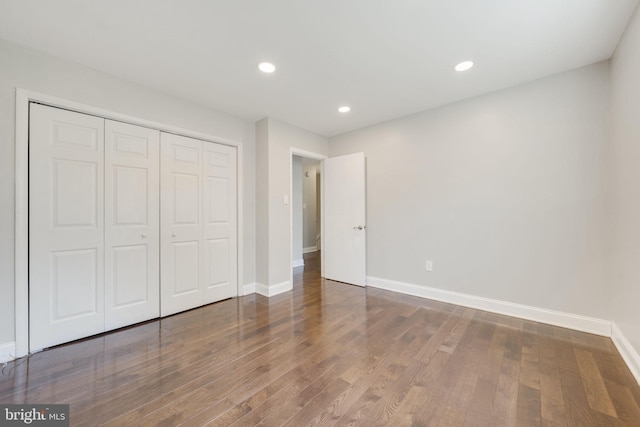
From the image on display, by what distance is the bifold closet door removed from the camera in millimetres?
2016

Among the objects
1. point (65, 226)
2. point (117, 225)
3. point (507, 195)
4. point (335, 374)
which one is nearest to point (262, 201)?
Answer: point (117, 225)

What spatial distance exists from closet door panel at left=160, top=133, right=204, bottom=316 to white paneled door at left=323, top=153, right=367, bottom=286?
195 cm

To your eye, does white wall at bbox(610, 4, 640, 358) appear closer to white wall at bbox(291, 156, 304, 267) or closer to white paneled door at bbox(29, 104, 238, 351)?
white paneled door at bbox(29, 104, 238, 351)

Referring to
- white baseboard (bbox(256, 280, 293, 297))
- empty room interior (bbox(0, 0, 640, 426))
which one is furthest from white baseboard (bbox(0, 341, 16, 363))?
white baseboard (bbox(256, 280, 293, 297))

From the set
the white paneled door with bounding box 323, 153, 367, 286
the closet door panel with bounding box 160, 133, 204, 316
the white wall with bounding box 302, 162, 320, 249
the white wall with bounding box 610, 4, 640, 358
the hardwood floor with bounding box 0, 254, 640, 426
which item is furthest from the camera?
the white wall with bounding box 302, 162, 320, 249

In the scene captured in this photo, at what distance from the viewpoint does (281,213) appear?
11.7 ft

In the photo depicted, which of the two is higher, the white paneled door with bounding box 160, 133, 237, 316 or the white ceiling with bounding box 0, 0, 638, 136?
the white ceiling with bounding box 0, 0, 638, 136

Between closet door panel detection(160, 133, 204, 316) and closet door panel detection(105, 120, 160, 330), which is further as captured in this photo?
closet door panel detection(160, 133, 204, 316)

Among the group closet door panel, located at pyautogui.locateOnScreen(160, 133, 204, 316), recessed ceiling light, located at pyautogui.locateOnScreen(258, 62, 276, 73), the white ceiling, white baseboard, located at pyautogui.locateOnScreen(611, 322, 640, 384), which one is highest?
recessed ceiling light, located at pyautogui.locateOnScreen(258, 62, 276, 73)

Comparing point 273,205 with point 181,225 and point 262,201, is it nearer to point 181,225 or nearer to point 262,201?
point 262,201

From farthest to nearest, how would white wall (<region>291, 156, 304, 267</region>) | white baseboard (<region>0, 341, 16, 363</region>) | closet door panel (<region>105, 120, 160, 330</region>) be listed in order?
white wall (<region>291, 156, 304, 267</region>) < closet door panel (<region>105, 120, 160, 330</region>) < white baseboard (<region>0, 341, 16, 363</region>)

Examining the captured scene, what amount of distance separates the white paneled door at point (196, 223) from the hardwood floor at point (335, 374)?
0.44m

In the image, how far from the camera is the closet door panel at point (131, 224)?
7.80ft

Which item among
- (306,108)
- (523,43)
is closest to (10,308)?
(306,108)
